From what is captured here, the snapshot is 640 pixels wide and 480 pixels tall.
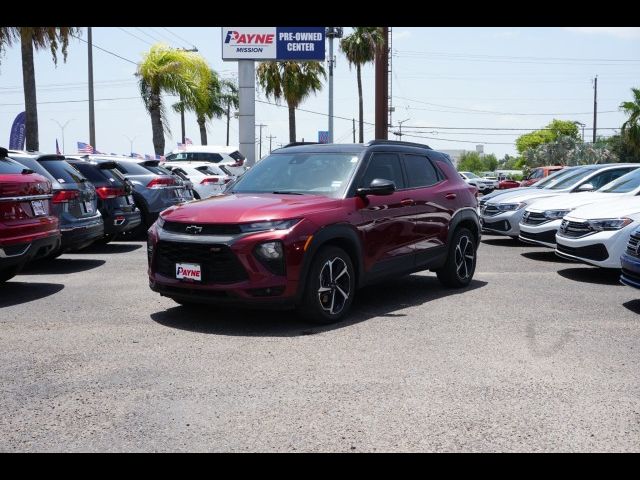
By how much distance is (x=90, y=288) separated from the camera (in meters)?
8.79

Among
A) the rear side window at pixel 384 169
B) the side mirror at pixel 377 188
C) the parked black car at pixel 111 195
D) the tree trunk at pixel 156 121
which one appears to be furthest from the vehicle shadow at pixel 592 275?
the tree trunk at pixel 156 121

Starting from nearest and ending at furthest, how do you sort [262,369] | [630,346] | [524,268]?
[262,369] → [630,346] → [524,268]

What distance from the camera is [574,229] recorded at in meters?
9.74

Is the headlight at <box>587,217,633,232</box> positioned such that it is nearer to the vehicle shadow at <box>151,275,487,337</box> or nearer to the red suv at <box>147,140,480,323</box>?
the red suv at <box>147,140,480,323</box>

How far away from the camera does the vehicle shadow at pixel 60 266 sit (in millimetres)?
10297

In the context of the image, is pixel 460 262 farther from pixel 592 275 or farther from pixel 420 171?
pixel 592 275

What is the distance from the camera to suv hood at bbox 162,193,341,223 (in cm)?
650

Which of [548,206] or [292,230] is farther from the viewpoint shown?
[548,206]

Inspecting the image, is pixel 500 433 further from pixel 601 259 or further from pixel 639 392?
pixel 601 259

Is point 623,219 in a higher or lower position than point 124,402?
higher

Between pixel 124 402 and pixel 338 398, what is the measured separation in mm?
1375

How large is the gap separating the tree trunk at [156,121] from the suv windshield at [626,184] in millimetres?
22345

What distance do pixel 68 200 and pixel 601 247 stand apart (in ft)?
23.8
